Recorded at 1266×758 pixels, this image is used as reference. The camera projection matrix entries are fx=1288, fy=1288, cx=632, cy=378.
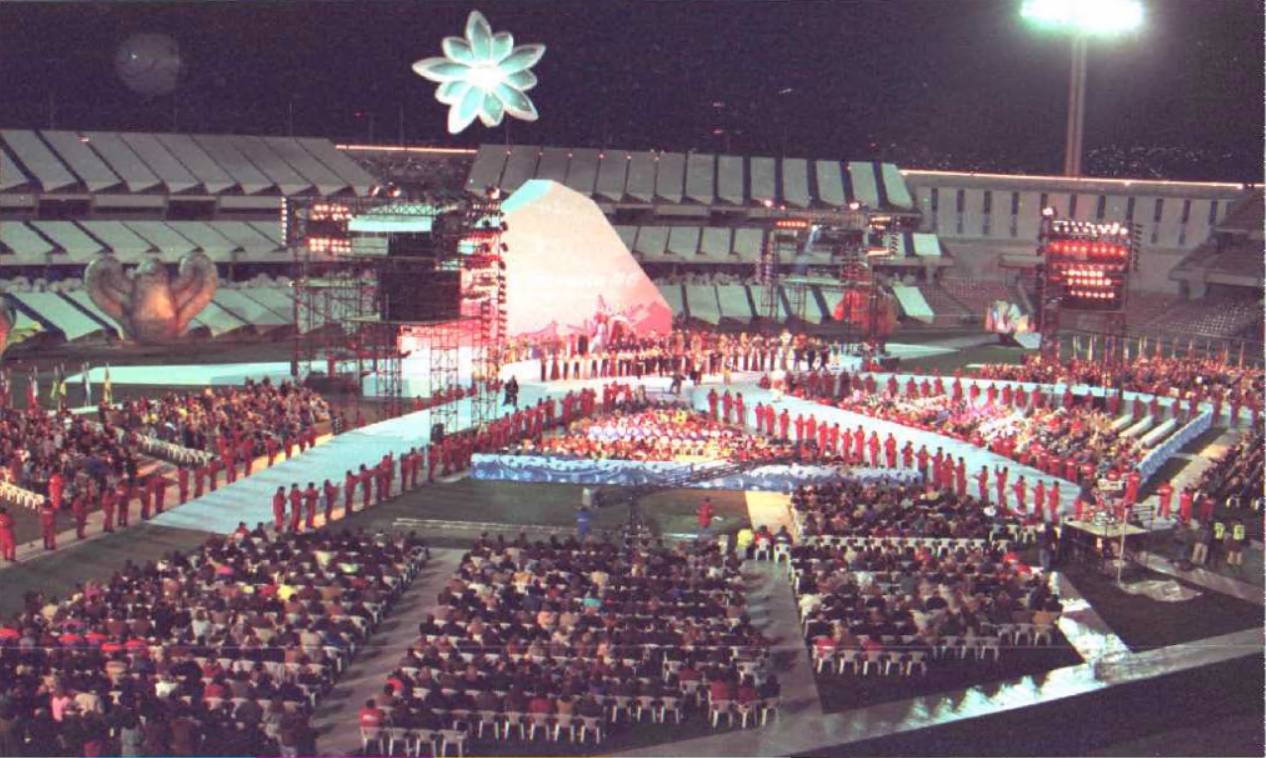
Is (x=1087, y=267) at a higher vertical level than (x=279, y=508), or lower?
higher

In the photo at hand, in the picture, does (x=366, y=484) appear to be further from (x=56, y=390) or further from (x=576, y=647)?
(x=56, y=390)

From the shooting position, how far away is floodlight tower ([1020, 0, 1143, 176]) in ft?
147

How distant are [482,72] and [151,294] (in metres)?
12.9

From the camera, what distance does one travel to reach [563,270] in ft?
124

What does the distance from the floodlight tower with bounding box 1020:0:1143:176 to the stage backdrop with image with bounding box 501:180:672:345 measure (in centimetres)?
1829

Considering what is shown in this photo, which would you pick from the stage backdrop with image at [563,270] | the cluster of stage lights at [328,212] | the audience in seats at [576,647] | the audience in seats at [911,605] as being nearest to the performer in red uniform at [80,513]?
the audience in seats at [576,647]

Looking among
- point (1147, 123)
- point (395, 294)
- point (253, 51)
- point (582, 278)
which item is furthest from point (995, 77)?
point (395, 294)

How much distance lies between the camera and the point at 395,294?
28062mm

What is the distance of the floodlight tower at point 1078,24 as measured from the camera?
44.8 meters

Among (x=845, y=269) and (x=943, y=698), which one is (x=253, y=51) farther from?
(x=943, y=698)

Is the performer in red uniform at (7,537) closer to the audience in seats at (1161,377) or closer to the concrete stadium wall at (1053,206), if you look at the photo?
the audience in seats at (1161,377)

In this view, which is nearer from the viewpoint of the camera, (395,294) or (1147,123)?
(395,294)

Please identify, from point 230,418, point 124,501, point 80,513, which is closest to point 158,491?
point 124,501

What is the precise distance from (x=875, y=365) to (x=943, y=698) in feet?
77.3
